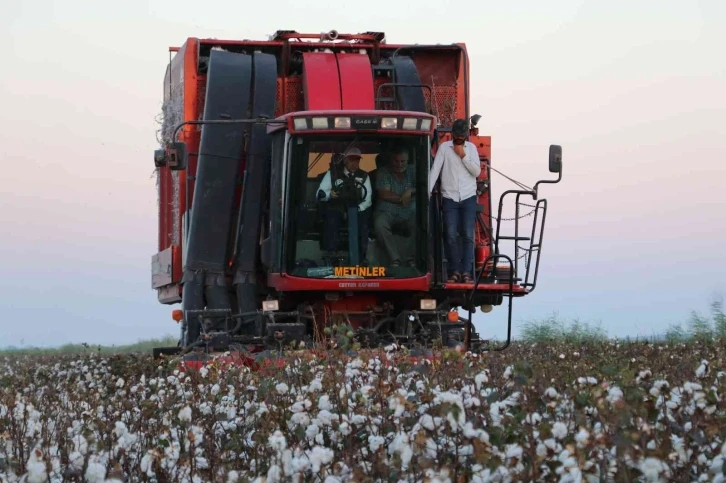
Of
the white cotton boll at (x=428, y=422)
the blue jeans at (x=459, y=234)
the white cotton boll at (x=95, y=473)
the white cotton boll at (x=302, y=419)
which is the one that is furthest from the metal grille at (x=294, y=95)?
the white cotton boll at (x=95, y=473)

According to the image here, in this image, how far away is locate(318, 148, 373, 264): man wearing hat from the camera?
13.8 meters

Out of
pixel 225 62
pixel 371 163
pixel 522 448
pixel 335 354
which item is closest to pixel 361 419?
pixel 522 448

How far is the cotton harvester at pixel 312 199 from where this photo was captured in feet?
45.3

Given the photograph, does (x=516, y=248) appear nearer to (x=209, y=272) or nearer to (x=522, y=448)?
(x=209, y=272)

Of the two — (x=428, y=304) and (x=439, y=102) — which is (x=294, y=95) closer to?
(x=439, y=102)

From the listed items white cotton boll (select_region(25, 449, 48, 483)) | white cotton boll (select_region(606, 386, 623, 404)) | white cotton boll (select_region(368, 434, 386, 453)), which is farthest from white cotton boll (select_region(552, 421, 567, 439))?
white cotton boll (select_region(25, 449, 48, 483))

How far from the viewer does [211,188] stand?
14.6m

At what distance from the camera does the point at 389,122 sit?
45.2 ft

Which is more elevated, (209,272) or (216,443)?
(209,272)

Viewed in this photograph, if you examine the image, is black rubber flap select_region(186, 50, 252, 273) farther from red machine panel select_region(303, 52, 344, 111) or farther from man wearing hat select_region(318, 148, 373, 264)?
man wearing hat select_region(318, 148, 373, 264)

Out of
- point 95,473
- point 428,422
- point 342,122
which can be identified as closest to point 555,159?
point 342,122

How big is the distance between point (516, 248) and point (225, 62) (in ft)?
13.2

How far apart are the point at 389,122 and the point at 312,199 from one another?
1.19m

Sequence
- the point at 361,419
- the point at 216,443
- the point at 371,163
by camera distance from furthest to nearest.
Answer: the point at 371,163 < the point at 216,443 < the point at 361,419
